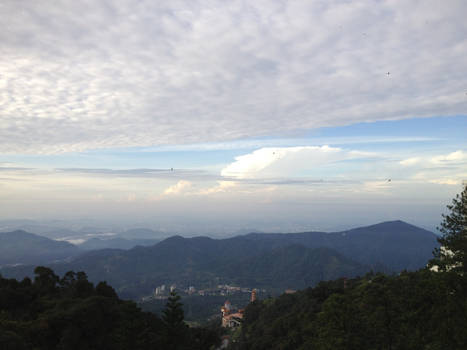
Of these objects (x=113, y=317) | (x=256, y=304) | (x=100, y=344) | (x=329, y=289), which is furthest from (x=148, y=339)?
(x=256, y=304)

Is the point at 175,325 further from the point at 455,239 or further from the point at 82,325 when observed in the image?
the point at 455,239

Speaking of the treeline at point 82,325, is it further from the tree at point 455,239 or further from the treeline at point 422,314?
the tree at point 455,239

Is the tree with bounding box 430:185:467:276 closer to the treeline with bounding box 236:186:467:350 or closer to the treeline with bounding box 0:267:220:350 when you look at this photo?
the treeline with bounding box 236:186:467:350

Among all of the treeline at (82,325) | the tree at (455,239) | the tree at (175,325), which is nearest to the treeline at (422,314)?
the tree at (455,239)

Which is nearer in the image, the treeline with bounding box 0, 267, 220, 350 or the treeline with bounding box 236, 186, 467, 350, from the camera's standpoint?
the treeline with bounding box 236, 186, 467, 350

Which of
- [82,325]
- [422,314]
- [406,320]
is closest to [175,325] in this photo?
[82,325]

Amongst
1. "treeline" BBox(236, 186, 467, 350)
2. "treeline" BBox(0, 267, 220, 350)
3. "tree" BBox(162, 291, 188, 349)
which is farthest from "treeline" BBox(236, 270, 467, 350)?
"treeline" BBox(0, 267, 220, 350)

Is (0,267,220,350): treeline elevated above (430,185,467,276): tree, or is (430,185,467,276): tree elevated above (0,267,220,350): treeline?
(430,185,467,276): tree
